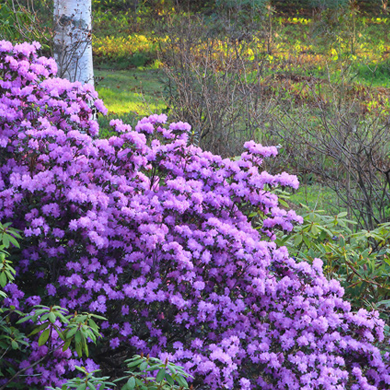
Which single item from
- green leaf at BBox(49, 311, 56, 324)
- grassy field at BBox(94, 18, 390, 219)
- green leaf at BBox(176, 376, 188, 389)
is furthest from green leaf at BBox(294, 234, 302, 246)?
grassy field at BBox(94, 18, 390, 219)

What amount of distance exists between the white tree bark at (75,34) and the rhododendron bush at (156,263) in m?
2.48

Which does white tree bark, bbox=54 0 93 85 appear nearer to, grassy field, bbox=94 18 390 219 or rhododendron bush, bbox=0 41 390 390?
rhododendron bush, bbox=0 41 390 390

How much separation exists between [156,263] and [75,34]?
345cm

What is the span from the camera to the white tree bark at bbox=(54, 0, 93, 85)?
18.3 ft

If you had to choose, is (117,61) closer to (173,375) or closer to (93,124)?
(93,124)

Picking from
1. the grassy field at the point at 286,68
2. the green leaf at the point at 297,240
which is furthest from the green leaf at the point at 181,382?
the grassy field at the point at 286,68

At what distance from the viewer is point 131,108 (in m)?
10.7

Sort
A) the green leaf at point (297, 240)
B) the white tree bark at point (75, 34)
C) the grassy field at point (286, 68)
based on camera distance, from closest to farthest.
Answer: the green leaf at point (297, 240), the white tree bark at point (75, 34), the grassy field at point (286, 68)

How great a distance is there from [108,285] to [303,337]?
3.43 ft

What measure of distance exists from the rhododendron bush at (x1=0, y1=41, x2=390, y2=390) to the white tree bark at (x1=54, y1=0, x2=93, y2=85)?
2482mm

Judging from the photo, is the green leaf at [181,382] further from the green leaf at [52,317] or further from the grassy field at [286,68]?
the grassy field at [286,68]

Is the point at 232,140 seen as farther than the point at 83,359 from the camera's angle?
Yes

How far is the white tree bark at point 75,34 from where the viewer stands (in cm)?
557

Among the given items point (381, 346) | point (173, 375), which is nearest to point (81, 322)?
point (173, 375)
